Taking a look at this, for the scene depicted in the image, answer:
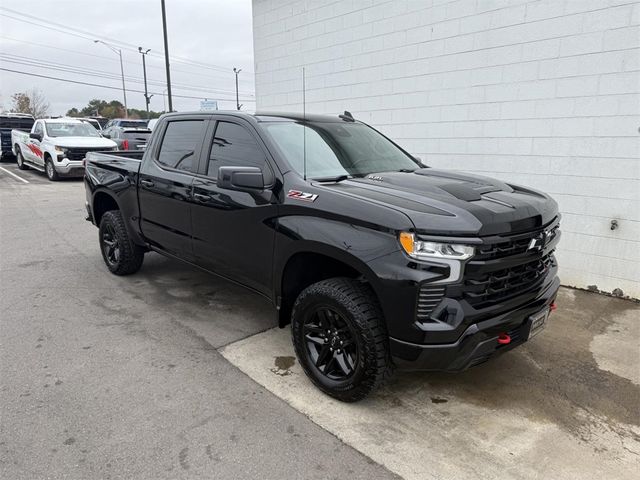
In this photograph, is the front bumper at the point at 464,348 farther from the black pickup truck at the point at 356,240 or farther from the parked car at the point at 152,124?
the parked car at the point at 152,124

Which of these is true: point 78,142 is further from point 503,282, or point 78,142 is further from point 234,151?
point 503,282

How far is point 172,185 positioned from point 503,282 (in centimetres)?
295

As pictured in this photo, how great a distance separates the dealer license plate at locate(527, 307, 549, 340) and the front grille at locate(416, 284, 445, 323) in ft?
2.60

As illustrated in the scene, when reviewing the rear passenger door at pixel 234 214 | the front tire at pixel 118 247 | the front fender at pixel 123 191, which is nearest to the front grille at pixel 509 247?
the rear passenger door at pixel 234 214

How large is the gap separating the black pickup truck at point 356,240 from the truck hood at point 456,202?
0.01m

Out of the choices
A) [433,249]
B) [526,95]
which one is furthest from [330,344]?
[526,95]

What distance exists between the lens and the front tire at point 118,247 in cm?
526

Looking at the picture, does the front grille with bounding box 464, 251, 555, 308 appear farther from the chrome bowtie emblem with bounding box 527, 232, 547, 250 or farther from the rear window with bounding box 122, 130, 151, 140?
the rear window with bounding box 122, 130, 151, 140

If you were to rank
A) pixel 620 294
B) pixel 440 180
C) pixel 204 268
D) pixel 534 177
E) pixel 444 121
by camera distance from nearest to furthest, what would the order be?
pixel 440 180 < pixel 204 268 < pixel 620 294 < pixel 534 177 < pixel 444 121

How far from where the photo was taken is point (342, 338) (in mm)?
3023

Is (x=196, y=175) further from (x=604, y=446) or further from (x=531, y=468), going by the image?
(x=604, y=446)

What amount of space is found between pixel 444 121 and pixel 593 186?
6.75 ft

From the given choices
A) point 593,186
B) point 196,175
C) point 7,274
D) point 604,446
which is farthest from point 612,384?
point 7,274

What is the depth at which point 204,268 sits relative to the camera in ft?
13.9
